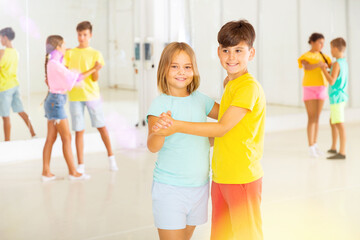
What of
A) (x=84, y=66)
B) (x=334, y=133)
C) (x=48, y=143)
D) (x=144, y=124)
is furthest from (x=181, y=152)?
(x=144, y=124)

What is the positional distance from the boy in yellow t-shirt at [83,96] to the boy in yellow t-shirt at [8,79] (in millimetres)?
825

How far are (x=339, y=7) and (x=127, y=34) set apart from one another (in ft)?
A: 16.5

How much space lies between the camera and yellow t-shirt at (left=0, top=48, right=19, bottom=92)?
5852 millimetres

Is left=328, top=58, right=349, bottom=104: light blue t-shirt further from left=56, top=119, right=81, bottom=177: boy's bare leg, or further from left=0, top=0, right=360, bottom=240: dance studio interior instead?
left=56, top=119, right=81, bottom=177: boy's bare leg

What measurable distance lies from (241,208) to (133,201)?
2.17m

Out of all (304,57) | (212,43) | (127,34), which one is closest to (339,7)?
(212,43)

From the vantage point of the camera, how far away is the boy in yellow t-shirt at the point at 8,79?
5871mm

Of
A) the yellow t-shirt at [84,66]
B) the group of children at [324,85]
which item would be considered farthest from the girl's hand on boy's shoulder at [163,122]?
the group of children at [324,85]

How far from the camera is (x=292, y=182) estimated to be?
498cm

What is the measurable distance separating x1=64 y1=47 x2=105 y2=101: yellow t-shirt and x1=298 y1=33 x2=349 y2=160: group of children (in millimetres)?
2544

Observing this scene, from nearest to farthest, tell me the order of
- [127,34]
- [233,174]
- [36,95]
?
[233,174]
[36,95]
[127,34]

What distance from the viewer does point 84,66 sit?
546 cm

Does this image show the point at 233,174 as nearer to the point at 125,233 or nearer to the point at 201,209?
the point at 201,209

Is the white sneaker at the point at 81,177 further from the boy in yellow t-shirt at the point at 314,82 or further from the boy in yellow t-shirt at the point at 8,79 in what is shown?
the boy in yellow t-shirt at the point at 314,82
